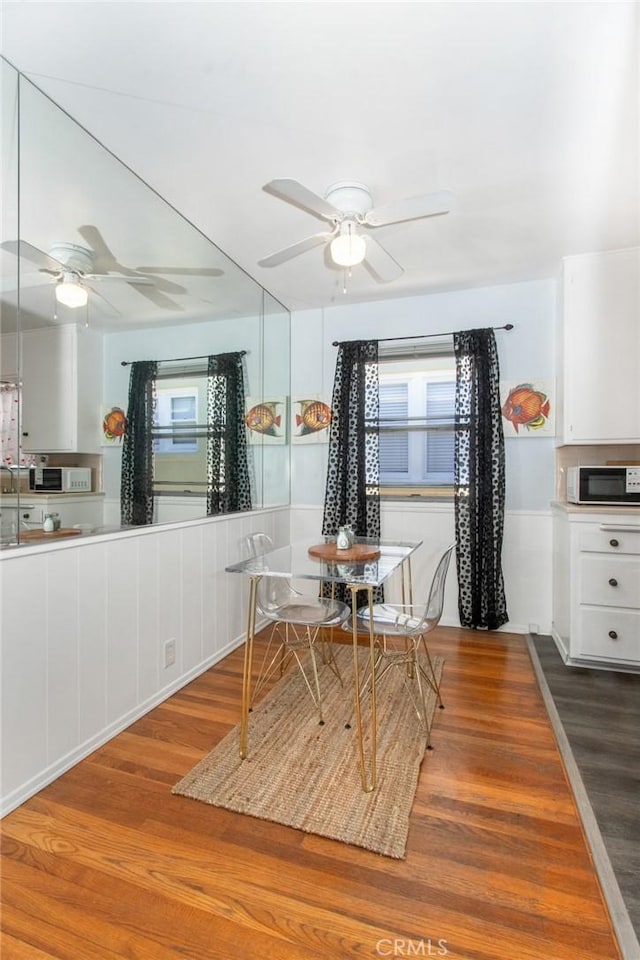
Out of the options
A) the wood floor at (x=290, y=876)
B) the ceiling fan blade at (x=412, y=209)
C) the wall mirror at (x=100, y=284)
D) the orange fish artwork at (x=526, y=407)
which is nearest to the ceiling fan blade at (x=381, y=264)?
the ceiling fan blade at (x=412, y=209)

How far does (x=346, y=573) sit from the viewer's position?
6.68 feet

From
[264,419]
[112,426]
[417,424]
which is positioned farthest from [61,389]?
[417,424]

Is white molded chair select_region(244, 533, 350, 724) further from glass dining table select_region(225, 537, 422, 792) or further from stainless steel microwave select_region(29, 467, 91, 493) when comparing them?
stainless steel microwave select_region(29, 467, 91, 493)

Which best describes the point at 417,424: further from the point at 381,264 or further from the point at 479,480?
the point at 381,264

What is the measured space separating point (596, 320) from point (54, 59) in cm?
311

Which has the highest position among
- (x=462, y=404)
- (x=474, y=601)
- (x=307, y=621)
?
(x=462, y=404)

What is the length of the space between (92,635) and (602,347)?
3368mm

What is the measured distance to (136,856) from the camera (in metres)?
1.45

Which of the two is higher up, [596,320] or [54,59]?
[54,59]

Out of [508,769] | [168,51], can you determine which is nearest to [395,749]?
[508,769]

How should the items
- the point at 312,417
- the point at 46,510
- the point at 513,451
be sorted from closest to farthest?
1. the point at 46,510
2. the point at 513,451
3. the point at 312,417

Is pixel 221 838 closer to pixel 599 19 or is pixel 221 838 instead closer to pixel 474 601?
pixel 474 601

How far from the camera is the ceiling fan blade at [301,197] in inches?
66.8

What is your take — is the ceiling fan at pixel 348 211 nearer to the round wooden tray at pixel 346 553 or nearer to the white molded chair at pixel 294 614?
the round wooden tray at pixel 346 553
